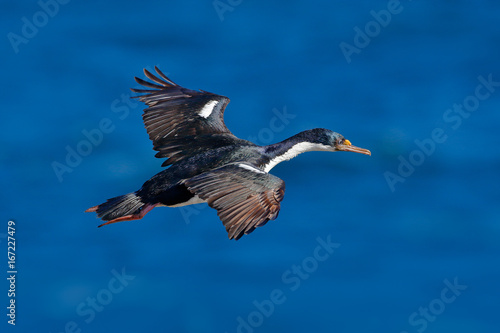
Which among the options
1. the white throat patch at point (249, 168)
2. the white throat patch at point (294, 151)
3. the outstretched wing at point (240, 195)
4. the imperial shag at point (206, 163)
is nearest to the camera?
the outstretched wing at point (240, 195)

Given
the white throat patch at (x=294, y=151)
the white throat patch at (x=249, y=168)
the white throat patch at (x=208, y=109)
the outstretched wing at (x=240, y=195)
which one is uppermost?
the white throat patch at (x=208, y=109)

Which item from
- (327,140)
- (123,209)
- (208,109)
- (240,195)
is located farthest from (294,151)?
(123,209)

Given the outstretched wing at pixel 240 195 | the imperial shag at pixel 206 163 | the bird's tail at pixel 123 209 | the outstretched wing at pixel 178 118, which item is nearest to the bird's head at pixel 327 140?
the imperial shag at pixel 206 163

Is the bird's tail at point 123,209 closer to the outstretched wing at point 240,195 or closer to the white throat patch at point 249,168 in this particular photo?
the outstretched wing at point 240,195

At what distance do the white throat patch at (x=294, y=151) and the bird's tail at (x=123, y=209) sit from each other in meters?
1.47

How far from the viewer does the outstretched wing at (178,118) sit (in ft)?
43.2

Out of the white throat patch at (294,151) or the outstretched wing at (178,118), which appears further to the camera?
the outstretched wing at (178,118)

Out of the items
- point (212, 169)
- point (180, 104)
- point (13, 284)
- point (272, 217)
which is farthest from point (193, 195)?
point (13, 284)

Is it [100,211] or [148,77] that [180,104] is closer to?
[148,77]

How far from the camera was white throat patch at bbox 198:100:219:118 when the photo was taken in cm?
1370

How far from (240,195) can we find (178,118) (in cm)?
288

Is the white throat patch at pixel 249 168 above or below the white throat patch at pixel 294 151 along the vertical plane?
below

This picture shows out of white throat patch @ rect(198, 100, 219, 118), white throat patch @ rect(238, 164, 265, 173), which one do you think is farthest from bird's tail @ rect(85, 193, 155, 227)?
white throat patch @ rect(198, 100, 219, 118)

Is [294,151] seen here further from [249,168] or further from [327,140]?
[249,168]
